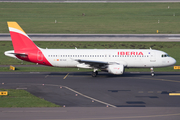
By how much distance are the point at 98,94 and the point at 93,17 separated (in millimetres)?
79870

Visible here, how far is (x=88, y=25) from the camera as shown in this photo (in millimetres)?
93312

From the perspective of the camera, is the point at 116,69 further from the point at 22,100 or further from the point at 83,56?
the point at 22,100

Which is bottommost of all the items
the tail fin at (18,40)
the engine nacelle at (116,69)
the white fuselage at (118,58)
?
the engine nacelle at (116,69)

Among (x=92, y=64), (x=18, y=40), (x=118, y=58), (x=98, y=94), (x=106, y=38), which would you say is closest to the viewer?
(x=98, y=94)

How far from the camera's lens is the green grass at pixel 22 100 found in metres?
26.8

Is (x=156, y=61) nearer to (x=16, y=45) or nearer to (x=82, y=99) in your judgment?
(x=82, y=99)

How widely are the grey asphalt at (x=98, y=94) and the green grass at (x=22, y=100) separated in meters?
1.22

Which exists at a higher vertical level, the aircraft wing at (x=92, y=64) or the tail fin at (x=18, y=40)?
the tail fin at (x=18, y=40)

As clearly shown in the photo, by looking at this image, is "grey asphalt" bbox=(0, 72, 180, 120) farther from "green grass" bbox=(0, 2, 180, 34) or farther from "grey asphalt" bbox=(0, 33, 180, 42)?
"green grass" bbox=(0, 2, 180, 34)

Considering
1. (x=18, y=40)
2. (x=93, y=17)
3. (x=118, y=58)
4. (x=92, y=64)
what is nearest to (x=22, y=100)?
(x=92, y=64)

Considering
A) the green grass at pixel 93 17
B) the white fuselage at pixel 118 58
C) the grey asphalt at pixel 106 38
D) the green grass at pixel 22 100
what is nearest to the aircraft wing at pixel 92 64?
the white fuselage at pixel 118 58

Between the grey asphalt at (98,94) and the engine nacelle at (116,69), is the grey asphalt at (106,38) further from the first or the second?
the engine nacelle at (116,69)

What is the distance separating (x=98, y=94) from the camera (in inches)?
1246

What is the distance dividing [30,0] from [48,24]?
2282 inches
